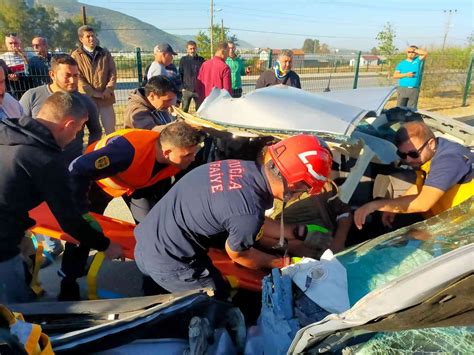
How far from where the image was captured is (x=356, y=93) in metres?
3.73

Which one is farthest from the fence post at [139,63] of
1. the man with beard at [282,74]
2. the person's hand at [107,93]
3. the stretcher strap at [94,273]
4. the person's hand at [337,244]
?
the person's hand at [337,244]

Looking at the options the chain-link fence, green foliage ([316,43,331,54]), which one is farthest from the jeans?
green foliage ([316,43,331,54])

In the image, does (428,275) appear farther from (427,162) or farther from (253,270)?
(427,162)

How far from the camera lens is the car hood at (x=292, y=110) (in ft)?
8.99

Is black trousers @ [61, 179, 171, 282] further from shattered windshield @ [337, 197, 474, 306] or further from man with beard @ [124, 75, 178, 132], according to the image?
shattered windshield @ [337, 197, 474, 306]

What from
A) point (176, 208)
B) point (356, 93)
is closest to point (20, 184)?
point (176, 208)

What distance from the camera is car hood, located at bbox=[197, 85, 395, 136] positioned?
108 inches

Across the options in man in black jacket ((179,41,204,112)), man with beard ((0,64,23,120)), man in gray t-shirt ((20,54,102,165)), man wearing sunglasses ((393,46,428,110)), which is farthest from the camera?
man wearing sunglasses ((393,46,428,110))

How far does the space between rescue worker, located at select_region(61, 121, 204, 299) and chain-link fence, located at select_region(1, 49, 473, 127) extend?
7039mm

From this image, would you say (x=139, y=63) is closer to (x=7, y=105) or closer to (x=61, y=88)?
(x=61, y=88)

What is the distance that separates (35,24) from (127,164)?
8038 centimetres

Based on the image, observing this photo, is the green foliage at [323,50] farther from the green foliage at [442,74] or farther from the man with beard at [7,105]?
the man with beard at [7,105]

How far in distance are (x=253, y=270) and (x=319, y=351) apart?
1346mm

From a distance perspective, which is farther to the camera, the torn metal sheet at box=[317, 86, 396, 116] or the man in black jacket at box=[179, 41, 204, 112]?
the man in black jacket at box=[179, 41, 204, 112]
